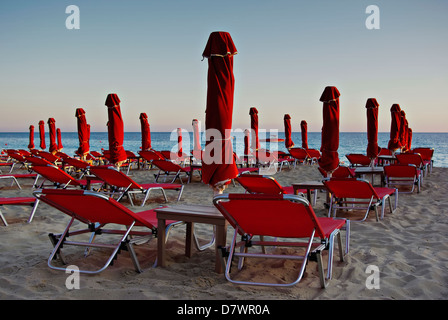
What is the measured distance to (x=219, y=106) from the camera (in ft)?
10.6

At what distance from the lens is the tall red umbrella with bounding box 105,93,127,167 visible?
7215 mm

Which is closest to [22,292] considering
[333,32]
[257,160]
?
[257,160]

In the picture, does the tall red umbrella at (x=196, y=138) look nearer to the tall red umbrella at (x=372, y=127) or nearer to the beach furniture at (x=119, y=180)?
the tall red umbrella at (x=372, y=127)

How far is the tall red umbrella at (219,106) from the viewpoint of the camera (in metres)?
3.19

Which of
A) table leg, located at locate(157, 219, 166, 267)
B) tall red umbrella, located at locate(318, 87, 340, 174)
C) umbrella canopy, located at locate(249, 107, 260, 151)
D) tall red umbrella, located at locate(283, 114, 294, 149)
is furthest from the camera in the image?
tall red umbrella, located at locate(283, 114, 294, 149)

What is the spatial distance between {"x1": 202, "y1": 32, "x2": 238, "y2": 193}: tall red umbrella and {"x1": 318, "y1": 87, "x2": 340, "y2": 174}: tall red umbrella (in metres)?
3.12

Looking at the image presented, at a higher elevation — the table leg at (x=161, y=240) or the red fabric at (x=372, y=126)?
the red fabric at (x=372, y=126)

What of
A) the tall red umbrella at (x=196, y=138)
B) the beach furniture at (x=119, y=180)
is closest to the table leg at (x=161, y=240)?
the beach furniture at (x=119, y=180)

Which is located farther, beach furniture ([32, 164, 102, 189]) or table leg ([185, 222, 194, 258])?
beach furniture ([32, 164, 102, 189])

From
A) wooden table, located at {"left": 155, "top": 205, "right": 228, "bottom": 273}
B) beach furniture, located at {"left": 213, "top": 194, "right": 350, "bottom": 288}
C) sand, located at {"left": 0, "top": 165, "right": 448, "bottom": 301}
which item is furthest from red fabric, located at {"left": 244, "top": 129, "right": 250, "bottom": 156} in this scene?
beach furniture, located at {"left": 213, "top": 194, "right": 350, "bottom": 288}

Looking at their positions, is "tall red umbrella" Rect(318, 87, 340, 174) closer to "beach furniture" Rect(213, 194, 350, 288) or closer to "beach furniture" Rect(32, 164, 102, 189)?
"beach furniture" Rect(213, 194, 350, 288)

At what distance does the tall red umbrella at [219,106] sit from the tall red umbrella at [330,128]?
3.12m

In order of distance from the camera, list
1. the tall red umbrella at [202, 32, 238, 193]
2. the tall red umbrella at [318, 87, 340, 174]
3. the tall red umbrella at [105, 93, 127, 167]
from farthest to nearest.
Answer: the tall red umbrella at [105, 93, 127, 167]
the tall red umbrella at [318, 87, 340, 174]
the tall red umbrella at [202, 32, 238, 193]

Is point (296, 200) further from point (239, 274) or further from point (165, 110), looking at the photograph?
point (165, 110)
